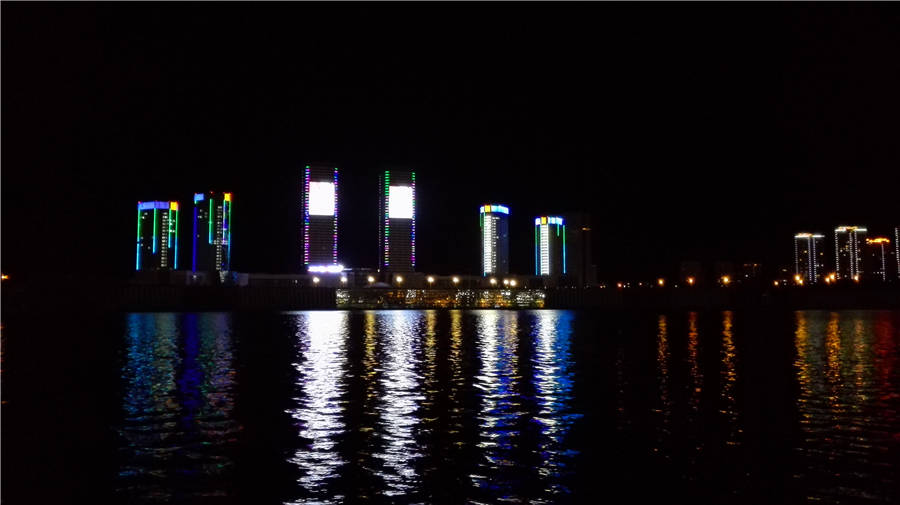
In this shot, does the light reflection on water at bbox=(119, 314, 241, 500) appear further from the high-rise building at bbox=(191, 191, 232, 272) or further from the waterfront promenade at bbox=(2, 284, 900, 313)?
the high-rise building at bbox=(191, 191, 232, 272)

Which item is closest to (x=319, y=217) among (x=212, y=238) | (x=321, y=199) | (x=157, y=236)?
(x=321, y=199)

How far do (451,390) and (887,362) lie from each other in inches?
763

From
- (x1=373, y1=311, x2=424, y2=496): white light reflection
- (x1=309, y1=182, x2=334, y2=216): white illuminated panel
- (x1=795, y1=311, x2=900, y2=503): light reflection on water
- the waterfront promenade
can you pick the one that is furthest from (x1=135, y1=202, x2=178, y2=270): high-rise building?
(x1=795, y1=311, x2=900, y2=503): light reflection on water

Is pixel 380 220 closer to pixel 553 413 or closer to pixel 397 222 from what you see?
pixel 397 222

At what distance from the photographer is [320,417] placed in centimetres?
1520

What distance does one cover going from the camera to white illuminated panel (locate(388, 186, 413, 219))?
173 meters

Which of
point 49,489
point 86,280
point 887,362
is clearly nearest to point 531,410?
point 49,489

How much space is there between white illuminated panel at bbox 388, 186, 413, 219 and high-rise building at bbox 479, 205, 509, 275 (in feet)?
84.4

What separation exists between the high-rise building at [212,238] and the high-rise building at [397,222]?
41986 millimetres

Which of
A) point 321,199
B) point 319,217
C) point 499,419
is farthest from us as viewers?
point 321,199

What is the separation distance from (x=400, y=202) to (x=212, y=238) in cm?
5095

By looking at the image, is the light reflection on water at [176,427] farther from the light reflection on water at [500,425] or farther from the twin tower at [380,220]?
the twin tower at [380,220]

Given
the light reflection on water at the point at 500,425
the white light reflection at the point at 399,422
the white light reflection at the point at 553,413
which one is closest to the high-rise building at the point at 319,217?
the light reflection on water at the point at 500,425

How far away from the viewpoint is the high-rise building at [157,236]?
179500 mm
